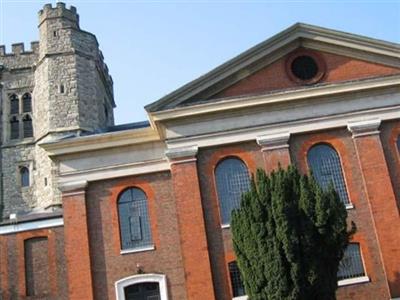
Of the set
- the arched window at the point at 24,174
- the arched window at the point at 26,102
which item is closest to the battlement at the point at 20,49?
the arched window at the point at 26,102

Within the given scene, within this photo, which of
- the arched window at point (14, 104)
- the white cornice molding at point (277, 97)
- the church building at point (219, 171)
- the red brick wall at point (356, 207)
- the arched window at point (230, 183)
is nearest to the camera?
the red brick wall at point (356, 207)

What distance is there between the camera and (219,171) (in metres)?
23.4

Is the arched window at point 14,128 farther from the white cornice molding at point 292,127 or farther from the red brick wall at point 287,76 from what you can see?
the red brick wall at point 287,76

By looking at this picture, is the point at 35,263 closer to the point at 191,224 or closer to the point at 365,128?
the point at 191,224

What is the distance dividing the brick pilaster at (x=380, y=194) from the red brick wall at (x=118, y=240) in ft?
23.1

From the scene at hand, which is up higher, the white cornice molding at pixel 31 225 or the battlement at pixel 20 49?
the battlement at pixel 20 49

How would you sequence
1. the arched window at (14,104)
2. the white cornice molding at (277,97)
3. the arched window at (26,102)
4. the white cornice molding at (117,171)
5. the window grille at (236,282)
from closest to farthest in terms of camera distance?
1. the window grille at (236,282)
2. the white cornice molding at (277,97)
3. the white cornice molding at (117,171)
4. the arched window at (26,102)
5. the arched window at (14,104)

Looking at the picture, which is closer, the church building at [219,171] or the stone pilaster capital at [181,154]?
the church building at [219,171]

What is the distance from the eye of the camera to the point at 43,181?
46.6 metres

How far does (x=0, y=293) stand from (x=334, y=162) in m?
13.8

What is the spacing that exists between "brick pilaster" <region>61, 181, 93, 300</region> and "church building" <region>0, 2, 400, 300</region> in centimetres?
4

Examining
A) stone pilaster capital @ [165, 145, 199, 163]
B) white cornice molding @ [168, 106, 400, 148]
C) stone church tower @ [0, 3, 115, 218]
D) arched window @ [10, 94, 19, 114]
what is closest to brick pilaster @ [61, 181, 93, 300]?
stone pilaster capital @ [165, 145, 199, 163]

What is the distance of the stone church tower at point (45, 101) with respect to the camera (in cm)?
4619

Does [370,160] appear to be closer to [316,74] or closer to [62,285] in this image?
[316,74]
